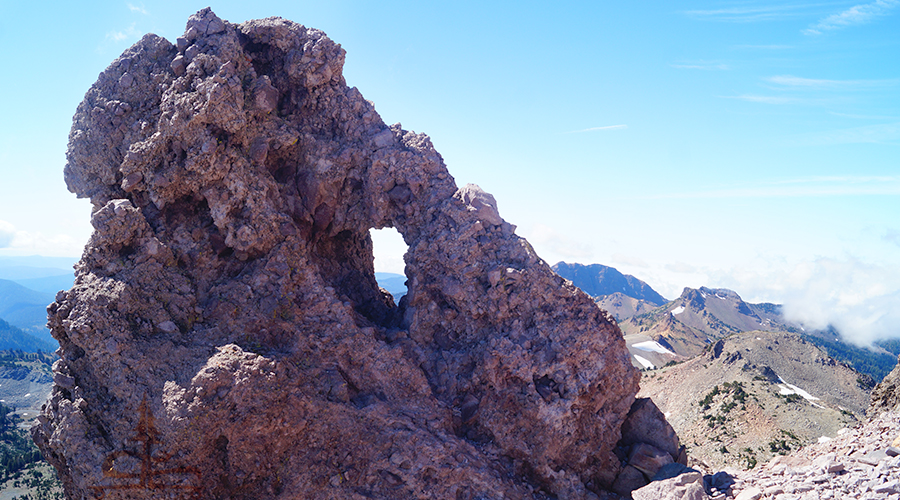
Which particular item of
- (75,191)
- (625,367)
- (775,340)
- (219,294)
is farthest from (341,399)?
(775,340)

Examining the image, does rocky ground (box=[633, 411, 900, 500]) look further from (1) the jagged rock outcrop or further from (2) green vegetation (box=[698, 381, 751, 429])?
(2) green vegetation (box=[698, 381, 751, 429])

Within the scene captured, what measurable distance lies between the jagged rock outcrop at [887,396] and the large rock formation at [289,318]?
25.3ft

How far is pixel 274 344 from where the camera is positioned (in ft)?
44.7

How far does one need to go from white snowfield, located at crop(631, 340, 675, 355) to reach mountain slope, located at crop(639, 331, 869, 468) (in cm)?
5634

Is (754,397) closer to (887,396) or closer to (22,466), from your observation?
(887,396)

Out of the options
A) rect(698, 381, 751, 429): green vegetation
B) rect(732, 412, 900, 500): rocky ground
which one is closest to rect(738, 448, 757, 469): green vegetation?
rect(698, 381, 751, 429): green vegetation

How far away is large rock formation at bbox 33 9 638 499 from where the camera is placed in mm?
11727

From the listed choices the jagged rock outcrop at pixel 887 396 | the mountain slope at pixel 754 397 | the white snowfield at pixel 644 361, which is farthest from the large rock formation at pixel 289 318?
the white snowfield at pixel 644 361

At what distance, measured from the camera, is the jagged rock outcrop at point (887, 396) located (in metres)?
14.6

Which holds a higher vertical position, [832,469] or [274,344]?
[274,344]

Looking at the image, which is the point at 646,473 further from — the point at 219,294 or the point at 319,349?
the point at 219,294

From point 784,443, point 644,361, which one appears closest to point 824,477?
point 784,443

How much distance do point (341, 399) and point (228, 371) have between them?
3.05 metres

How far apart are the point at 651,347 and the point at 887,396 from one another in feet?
423
